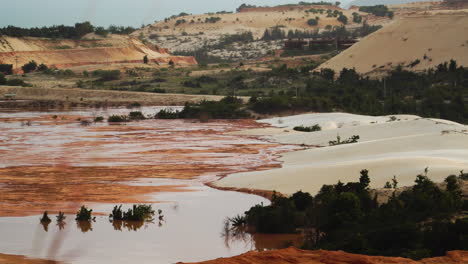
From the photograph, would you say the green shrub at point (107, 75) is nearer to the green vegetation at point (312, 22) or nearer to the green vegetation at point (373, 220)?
the green vegetation at point (373, 220)

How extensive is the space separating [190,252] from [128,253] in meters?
1.11

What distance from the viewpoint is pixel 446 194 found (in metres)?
15.2

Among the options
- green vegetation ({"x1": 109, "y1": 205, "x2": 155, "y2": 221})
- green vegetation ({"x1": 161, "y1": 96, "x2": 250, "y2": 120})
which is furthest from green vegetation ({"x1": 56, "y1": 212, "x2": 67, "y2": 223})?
green vegetation ({"x1": 161, "y1": 96, "x2": 250, "y2": 120})

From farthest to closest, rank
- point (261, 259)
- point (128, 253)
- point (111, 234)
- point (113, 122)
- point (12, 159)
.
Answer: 1. point (113, 122)
2. point (12, 159)
3. point (111, 234)
4. point (128, 253)
5. point (261, 259)

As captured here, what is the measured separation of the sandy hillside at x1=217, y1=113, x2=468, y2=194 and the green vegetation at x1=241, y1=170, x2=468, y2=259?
2.49 m

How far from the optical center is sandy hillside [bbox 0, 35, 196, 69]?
274 feet

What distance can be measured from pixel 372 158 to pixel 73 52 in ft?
223

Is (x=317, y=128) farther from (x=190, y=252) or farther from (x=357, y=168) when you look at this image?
(x=190, y=252)

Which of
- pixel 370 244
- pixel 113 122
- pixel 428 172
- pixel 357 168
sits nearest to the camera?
pixel 370 244

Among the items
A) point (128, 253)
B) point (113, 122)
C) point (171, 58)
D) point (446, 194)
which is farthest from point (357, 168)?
point (171, 58)

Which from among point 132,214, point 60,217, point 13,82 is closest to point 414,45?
point 13,82

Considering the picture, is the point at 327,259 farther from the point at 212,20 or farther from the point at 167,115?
the point at 212,20

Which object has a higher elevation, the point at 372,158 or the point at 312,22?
the point at 312,22

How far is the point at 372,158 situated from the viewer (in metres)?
24.8
